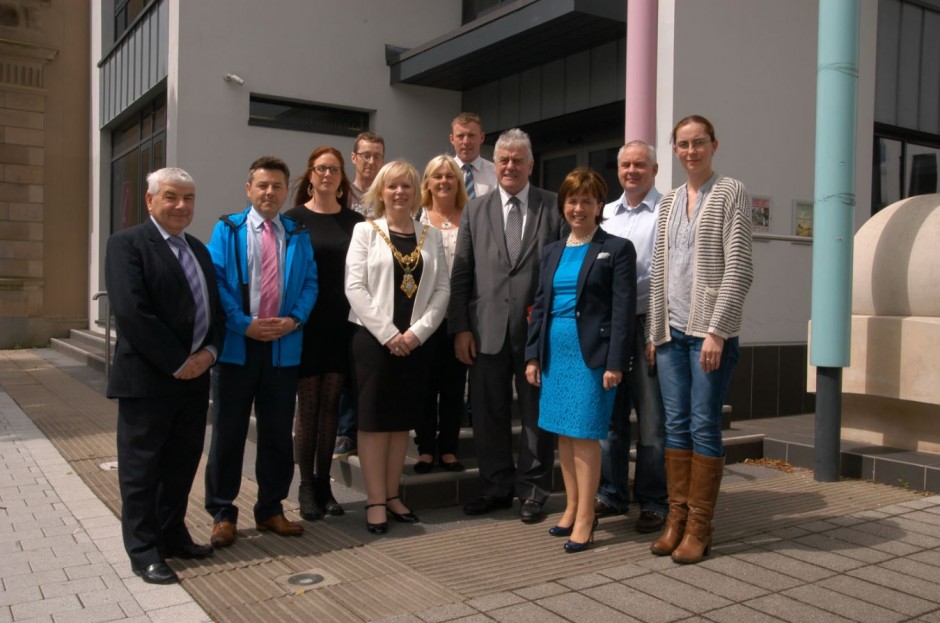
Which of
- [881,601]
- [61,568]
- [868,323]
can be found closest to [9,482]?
[61,568]

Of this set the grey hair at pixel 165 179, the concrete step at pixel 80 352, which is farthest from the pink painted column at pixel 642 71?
the concrete step at pixel 80 352

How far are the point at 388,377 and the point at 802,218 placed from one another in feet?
16.9

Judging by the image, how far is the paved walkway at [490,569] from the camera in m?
3.38

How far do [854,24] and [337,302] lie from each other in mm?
3945

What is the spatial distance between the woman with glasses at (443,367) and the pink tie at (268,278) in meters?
1.02

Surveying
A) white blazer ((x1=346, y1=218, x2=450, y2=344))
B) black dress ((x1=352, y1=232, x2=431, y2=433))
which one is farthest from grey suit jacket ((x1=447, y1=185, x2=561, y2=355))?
black dress ((x1=352, y1=232, x2=431, y2=433))

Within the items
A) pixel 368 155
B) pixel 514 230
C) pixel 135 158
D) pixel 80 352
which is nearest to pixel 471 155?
pixel 368 155

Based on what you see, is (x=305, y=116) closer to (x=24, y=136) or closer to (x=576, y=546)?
(x=24, y=136)

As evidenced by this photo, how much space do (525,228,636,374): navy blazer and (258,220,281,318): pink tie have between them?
1543 millimetres

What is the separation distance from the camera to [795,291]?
25.8 feet

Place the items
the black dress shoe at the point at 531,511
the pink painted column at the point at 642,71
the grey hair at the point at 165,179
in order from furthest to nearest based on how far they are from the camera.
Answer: the pink painted column at the point at 642,71, the black dress shoe at the point at 531,511, the grey hair at the point at 165,179

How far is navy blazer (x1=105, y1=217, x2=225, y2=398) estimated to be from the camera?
3666mm

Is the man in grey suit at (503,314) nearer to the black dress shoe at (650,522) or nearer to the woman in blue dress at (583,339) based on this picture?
the woman in blue dress at (583,339)

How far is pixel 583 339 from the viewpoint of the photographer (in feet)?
13.9
